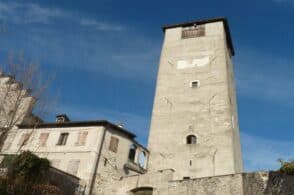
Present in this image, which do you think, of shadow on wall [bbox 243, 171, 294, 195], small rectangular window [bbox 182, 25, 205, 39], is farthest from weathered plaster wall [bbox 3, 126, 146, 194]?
small rectangular window [bbox 182, 25, 205, 39]

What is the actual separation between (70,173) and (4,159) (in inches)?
170

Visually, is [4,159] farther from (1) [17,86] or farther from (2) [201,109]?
(2) [201,109]

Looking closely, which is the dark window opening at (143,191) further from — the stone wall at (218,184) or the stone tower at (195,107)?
the stone tower at (195,107)

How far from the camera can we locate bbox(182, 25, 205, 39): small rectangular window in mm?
29362

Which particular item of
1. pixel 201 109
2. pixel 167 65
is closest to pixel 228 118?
pixel 201 109

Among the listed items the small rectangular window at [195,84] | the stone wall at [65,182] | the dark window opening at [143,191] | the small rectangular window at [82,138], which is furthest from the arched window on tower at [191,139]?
the stone wall at [65,182]

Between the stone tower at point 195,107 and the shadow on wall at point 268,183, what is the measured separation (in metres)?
4.77

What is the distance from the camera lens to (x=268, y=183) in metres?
14.8

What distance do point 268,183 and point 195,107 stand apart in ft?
33.9

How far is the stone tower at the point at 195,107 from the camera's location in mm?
21406

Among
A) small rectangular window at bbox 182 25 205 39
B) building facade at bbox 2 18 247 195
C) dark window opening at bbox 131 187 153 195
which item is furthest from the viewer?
small rectangular window at bbox 182 25 205 39

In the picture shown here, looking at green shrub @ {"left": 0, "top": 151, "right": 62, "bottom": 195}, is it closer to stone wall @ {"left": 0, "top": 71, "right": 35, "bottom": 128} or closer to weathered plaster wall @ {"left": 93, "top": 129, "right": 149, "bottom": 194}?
stone wall @ {"left": 0, "top": 71, "right": 35, "bottom": 128}

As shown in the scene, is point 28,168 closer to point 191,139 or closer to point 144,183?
point 144,183

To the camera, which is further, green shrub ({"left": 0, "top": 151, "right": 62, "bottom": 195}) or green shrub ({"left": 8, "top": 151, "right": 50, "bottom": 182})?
green shrub ({"left": 8, "top": 151, "right": 50, "bottom": 182})
